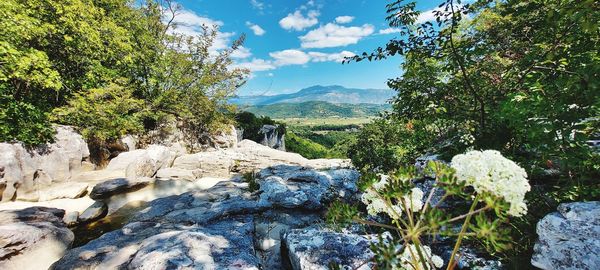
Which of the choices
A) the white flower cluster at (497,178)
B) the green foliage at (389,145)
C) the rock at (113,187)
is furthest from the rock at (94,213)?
the white flower cluster at (497,178)

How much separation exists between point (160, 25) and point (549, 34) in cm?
2318

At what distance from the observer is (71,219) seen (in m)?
8.51

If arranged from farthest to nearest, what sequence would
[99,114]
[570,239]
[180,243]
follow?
[99,114] → [180,243] → [570,239]

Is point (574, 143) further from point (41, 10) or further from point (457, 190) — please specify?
point (41, 10)

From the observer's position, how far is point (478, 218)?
4.61ft

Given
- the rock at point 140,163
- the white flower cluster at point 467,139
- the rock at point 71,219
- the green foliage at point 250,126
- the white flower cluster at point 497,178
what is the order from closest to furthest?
the white flower cluster at point 497,178, the white flower cluster at point 467,139, the rock at point 71,219, the rock at point 140,163, the green foliage at point 250,126

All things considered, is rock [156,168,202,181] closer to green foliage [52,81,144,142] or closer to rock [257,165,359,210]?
green foliage [52,81,144,142]

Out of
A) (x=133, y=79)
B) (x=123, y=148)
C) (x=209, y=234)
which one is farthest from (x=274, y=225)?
(x=133, y=79)

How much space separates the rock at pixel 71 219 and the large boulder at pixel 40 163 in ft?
8.01

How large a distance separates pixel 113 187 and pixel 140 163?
2574 mm

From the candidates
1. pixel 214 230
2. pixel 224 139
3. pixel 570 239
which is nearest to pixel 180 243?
pixel 214 230

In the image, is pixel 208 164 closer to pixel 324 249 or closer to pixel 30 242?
pixel 30 242

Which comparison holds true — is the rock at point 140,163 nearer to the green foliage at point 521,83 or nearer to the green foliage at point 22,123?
the green foliage at point 22,123

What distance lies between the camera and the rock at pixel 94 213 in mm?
8758
